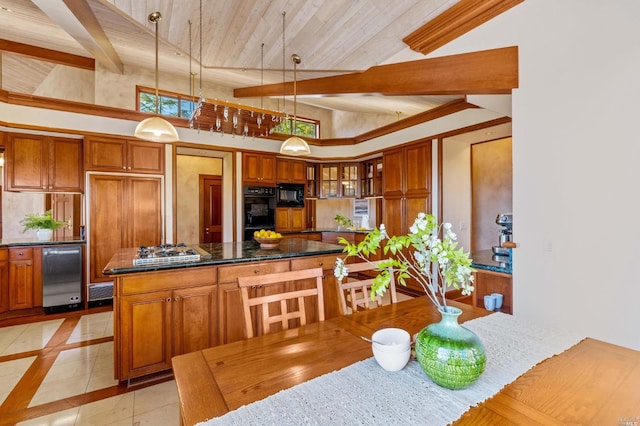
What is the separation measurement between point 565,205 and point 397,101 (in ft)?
10.7

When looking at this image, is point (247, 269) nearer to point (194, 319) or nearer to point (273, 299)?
point (194, 319)

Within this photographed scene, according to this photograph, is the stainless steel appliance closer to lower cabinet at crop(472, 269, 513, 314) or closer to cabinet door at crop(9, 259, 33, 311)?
cabinet door at crop(9, 259, 33, 311)

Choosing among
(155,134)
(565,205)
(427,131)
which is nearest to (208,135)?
(155,134)

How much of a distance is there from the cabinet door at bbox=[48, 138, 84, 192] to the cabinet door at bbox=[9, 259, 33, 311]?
107 centimetres

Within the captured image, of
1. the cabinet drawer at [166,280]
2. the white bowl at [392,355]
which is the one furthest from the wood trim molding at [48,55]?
the white bowl at [392,355]

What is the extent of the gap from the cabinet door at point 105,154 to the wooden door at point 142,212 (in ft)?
0.81

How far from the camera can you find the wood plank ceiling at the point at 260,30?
2.51 metres

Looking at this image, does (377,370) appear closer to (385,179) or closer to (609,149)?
(609,149)

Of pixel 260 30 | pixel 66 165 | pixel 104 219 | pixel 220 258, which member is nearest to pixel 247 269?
pixel 220 258

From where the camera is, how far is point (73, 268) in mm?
3875

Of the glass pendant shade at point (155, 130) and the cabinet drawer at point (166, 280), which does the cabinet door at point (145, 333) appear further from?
the glass pendant shade at point (155, 130)

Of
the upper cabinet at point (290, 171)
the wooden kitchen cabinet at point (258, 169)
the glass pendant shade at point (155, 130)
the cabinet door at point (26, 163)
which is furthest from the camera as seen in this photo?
the upper cabinet at point (290, 171)

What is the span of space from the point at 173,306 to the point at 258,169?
11.4 feet

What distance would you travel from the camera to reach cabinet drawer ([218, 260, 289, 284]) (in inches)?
96.1
